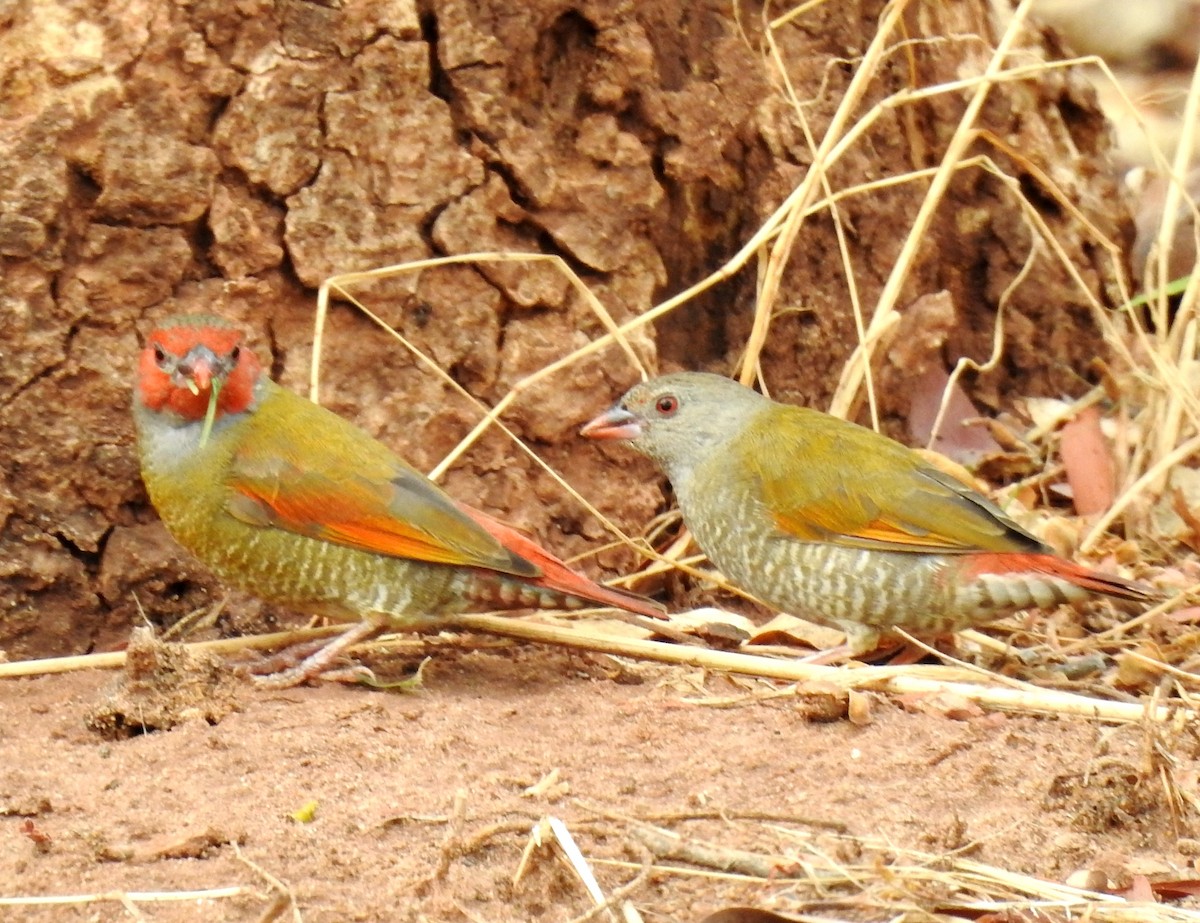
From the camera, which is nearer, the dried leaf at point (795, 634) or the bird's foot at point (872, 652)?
the bird's foot at point (872, 652)

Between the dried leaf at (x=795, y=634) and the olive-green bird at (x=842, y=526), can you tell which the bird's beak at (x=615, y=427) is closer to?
the olive-green bird at (x=842, y=526)

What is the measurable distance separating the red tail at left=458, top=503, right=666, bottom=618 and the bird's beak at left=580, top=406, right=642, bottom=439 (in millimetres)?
602

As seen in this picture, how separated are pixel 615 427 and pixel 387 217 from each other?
954mm

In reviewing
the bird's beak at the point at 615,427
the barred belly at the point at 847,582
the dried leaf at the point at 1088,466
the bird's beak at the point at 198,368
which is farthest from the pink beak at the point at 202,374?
the dried leaf at the point at 1088,466

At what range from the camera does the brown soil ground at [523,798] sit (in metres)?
3.18

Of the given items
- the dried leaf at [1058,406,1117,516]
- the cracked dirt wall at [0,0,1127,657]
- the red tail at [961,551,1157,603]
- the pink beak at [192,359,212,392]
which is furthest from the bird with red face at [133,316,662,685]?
the dried leaf at [1058,406,1117,516]

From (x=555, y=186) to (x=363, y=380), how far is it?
852 mm

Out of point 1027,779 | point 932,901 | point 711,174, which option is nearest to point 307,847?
point 932,901

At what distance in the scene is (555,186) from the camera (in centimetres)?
555

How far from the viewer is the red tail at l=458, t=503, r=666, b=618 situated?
478cm

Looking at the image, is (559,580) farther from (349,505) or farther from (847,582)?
(847,582)

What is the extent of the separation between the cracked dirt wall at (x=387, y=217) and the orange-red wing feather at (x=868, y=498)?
796mm

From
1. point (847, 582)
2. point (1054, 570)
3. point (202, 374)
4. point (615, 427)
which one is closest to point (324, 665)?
point (202, 374)

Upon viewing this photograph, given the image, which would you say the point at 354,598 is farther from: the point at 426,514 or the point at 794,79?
the point at 794,79
